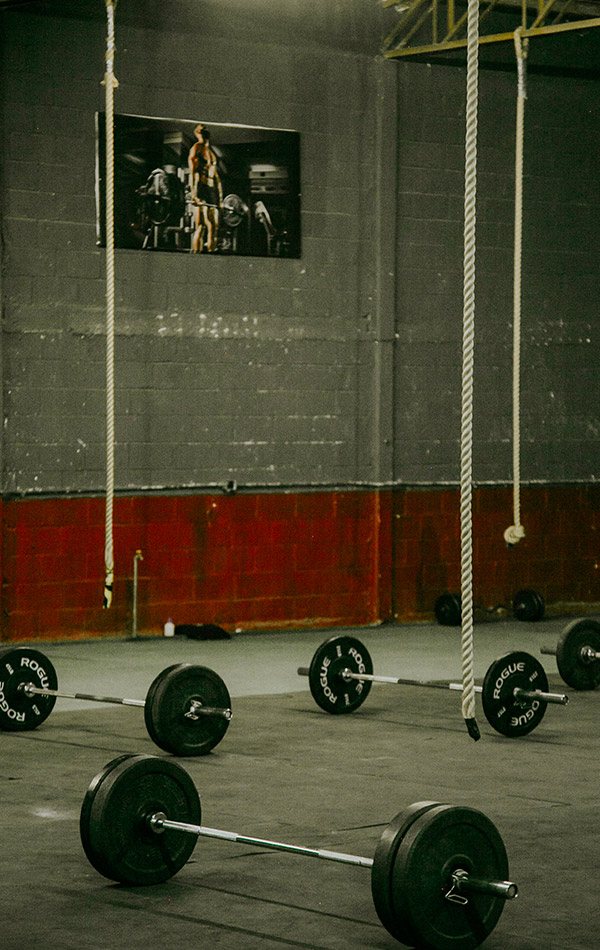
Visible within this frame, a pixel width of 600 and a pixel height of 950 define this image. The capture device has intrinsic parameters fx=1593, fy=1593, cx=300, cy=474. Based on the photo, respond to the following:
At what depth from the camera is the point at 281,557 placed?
38.1ft

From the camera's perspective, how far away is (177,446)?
11188 mm

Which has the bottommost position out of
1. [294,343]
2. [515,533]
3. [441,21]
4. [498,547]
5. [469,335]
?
[498,547]

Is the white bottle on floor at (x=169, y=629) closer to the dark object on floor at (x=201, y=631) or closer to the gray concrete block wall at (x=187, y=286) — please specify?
the dark object on floor at (x=201, y=631)

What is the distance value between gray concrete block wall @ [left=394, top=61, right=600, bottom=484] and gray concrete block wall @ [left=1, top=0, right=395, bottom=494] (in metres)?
0.36

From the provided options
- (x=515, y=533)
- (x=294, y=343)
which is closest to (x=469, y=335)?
(x=515, y=533)

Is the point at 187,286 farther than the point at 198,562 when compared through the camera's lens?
No

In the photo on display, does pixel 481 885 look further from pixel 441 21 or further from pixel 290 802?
pixel 441 21

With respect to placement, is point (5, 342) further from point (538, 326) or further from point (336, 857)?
point (336, 857)

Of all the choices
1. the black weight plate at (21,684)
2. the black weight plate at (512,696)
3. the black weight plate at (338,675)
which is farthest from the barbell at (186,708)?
the black weight plate at (512,696)

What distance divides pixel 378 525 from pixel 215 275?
2.26 meters

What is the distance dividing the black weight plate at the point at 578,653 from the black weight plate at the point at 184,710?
8.12 ft

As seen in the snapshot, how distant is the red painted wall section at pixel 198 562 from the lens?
10.6 m

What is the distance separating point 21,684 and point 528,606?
5685 millimetres

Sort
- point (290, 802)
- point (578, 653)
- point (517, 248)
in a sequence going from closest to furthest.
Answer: point (290, 802) → point (578, 653) → point (517, 248)
